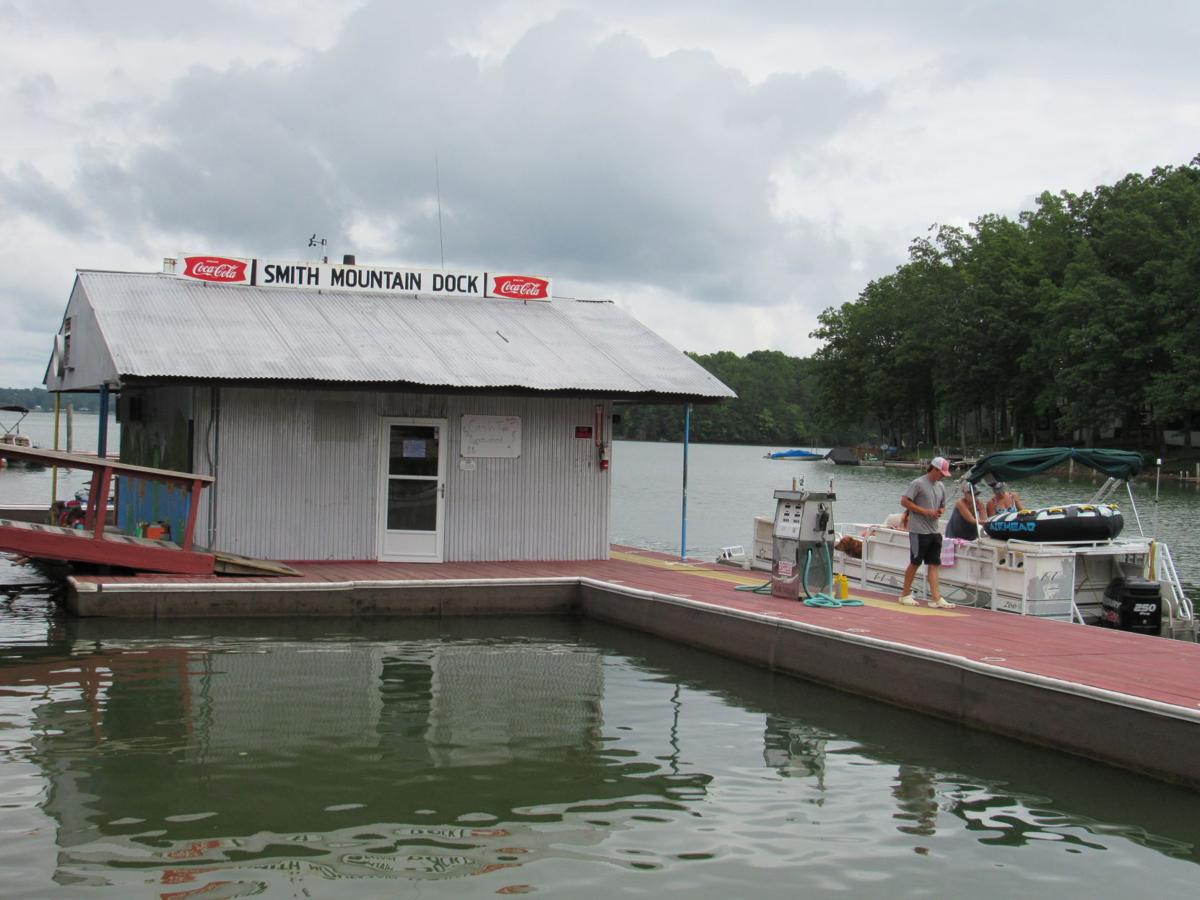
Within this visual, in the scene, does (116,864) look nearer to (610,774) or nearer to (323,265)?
(610,774)

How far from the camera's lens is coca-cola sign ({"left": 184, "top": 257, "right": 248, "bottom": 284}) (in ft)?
58.1

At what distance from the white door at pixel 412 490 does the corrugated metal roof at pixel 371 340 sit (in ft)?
3.11

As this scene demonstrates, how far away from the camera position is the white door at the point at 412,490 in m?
15.9

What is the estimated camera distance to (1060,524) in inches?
553

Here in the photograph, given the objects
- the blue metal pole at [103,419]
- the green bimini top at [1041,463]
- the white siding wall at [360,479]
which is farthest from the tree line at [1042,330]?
the blue metal pole at [103,419]

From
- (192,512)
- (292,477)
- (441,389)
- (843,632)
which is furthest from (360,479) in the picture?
(843,632)

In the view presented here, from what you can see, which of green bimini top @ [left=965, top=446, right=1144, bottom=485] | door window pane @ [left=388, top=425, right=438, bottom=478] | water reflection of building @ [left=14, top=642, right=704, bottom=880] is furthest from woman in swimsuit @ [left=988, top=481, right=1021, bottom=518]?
door window pane @ [left=388, top=425, right=438, bottom=478]

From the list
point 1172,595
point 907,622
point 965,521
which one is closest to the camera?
point 907,622

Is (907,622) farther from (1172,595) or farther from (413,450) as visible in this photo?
(413,450)

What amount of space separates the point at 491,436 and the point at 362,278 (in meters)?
3.90

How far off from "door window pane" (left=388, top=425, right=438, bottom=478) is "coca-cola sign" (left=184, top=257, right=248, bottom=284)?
4024 mm

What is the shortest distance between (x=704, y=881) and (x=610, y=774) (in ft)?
6.75

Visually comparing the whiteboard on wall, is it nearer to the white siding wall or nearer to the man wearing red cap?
the white siding wall

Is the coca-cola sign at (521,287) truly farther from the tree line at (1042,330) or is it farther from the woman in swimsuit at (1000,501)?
the tree line at (1042,330)
